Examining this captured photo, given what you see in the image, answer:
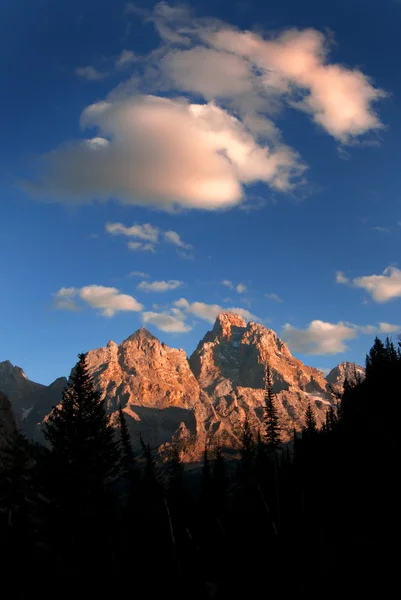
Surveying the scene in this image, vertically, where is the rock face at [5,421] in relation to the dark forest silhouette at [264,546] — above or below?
above

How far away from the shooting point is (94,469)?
89.9ft

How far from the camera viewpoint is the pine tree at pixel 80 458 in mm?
25047

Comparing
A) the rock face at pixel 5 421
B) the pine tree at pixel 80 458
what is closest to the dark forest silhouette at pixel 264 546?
the pine tree at pixel 80 458

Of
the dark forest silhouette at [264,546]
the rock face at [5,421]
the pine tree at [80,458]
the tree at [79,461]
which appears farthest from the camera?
the rock face at [5,421]

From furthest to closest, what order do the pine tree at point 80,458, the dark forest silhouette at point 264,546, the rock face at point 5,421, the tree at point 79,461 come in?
the rock face at point 5,421, the pine tree at point 80,458, the tree at point 79,461, the dark forest silhouette at point 264,546

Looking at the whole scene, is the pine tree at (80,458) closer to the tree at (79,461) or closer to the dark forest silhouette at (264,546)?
the tree at (79,461)

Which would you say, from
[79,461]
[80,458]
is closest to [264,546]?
[79,461]

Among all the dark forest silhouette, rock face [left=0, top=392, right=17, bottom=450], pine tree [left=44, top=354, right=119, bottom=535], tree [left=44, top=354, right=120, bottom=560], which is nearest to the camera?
the dark forest silhouette

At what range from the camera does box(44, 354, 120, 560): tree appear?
24.6 meters

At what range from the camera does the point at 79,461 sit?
88.5 ft

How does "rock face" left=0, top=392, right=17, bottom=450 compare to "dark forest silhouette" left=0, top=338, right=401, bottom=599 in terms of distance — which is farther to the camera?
"rock face" left=0, top=392, right=17, bottom=450

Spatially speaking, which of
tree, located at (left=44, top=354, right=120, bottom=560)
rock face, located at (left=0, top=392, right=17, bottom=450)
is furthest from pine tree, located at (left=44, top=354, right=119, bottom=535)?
rock face, located at (left=0, top=392, right=17, bottom=450)

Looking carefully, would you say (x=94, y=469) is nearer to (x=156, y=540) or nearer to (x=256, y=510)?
(x=156, y=540)

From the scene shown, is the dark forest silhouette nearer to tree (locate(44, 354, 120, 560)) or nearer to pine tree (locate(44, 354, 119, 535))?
tree (locate(44, 354, 120, 560))
